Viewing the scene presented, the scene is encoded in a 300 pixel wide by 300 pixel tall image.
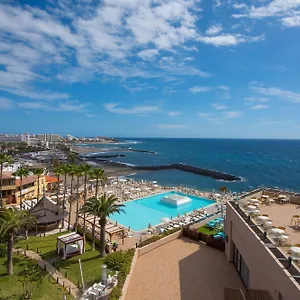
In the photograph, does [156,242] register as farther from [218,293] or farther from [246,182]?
[246,182]

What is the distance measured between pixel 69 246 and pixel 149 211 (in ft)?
66.5

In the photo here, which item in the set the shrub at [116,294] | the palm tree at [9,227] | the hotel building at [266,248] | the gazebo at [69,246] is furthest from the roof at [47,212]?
the hotel building at [266,248]

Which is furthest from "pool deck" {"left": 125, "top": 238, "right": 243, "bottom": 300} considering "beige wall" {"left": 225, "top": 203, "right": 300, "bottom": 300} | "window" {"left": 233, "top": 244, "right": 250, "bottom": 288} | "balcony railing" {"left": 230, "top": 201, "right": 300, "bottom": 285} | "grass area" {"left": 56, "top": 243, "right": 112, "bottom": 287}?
"balcony railing" {"left": 230, "top": 201, "right": 300, "bottom": 285}

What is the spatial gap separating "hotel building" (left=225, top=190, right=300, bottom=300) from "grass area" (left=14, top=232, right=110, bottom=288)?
9643 millimetres

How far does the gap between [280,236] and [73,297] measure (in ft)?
40.8

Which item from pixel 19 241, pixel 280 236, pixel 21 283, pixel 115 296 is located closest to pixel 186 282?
pixel 115 296

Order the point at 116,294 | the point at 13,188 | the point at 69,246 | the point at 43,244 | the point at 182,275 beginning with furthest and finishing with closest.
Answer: the point at 13,188 < the point at 43,244 < the point at 69,246 < the point at 182,275 < the point at 116,294

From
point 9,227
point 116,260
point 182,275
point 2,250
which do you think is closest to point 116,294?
point 182,275

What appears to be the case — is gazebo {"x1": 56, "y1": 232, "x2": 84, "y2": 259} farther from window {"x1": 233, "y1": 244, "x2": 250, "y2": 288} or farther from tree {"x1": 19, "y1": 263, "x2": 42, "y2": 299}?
window {"x1": 233, "y1": 244, "x2": 250, "y2": 288}

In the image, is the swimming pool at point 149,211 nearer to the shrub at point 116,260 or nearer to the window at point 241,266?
the shrub at point 116,260

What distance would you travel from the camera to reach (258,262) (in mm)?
12578

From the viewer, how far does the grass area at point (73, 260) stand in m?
17.9

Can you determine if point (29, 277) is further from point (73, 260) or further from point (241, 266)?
point (241, 266)

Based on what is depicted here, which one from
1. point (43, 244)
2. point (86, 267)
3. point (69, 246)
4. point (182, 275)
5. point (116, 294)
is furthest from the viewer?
point (43, 244)
